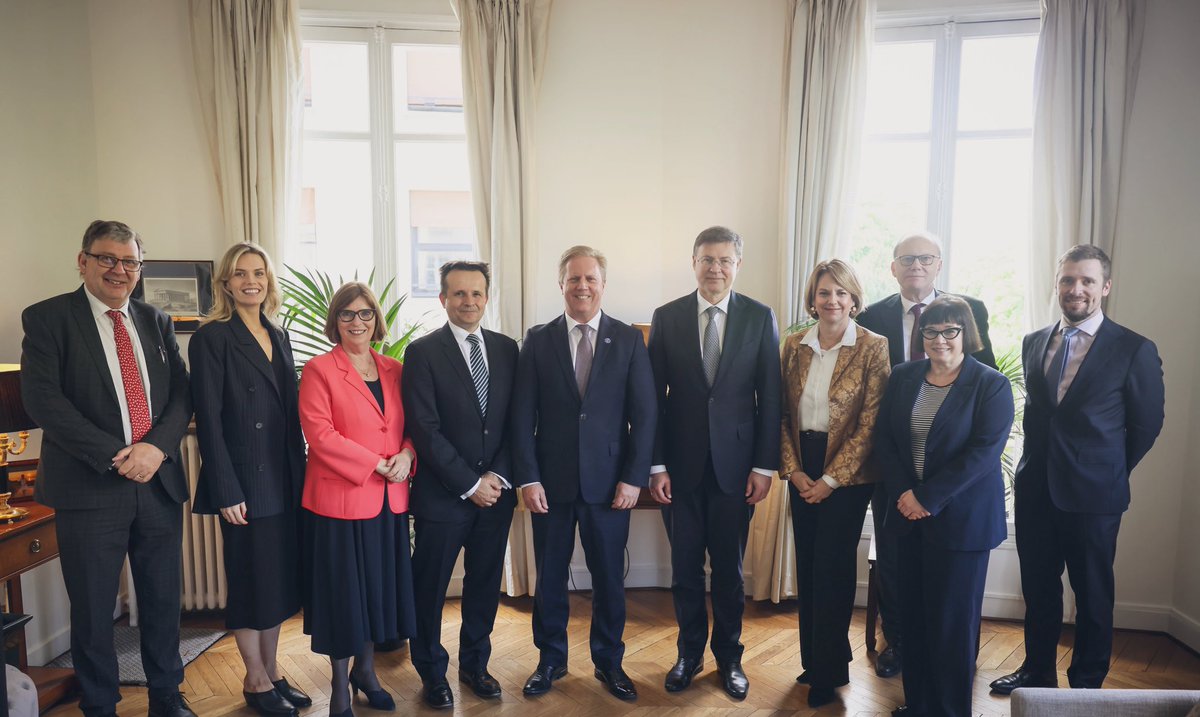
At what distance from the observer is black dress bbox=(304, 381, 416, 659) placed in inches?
100

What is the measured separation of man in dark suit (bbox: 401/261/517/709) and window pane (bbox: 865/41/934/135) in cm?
254

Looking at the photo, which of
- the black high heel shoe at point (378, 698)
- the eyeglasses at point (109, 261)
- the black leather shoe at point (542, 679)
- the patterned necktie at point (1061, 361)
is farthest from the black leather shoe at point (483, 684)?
the patterned necktie at point (1061, 361)

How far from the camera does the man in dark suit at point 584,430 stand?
9.13 ft

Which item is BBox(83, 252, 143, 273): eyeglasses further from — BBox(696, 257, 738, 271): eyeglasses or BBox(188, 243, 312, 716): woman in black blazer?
BBox(696, 257, 738, 271): eyeglasses

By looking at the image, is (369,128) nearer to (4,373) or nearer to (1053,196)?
(4,373)

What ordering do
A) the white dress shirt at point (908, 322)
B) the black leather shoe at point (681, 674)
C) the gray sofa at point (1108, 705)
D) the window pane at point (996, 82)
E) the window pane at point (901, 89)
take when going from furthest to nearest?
the window pane at point (901, 89) → the window pane at point (996, 82) → the white dress shirt at point (908, 322) → the black leather shoe at point (681, 674) → the gray sofa at point (1108, 705)

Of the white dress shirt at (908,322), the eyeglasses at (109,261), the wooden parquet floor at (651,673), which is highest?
the eyeglasses at (109,261)

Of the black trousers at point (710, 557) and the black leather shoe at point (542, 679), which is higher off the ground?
the black trousers at point (710, 557)

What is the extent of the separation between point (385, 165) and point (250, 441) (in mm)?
2041

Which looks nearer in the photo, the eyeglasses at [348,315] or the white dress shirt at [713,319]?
the eyeglasses at [348,315]

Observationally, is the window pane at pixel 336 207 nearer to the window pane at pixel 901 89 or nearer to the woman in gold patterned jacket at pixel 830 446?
the woman in gold patterned jacket at pixel 830 446

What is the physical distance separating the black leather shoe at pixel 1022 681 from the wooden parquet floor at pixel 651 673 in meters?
0.05

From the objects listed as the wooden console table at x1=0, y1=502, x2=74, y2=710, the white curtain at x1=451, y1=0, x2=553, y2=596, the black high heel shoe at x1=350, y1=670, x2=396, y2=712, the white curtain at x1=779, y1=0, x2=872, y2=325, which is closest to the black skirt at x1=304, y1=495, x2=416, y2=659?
the black high heel shoe at x1=350, y1=670, x2=396, y2=712

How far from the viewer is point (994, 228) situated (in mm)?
3924
